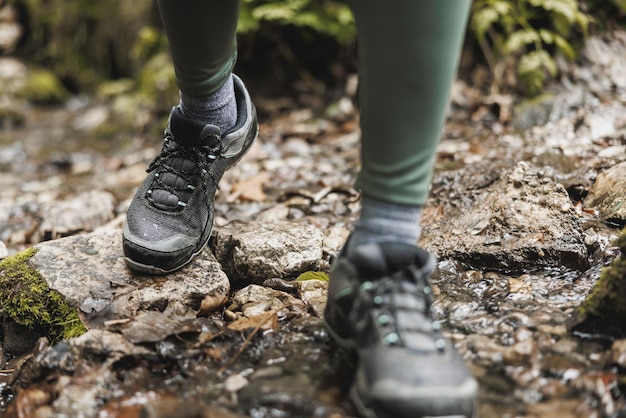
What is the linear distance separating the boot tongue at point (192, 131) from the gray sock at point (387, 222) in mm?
835

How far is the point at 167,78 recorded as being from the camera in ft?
18.8

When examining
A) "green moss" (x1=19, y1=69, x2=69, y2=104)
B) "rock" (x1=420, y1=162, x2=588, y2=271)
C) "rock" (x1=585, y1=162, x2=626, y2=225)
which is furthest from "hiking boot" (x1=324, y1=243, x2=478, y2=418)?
"green moss" (x1=19, y1=69, x2=69, y2=104)

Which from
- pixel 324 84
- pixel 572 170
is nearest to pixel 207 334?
pixel 572 170

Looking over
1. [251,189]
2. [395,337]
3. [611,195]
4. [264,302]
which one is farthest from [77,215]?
[611,195]

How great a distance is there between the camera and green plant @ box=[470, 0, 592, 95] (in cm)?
431

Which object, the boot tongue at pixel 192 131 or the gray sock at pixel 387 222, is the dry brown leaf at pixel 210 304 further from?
the gray sock at pixel 387 222

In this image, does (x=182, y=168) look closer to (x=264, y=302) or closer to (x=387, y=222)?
(x=264, y=302)

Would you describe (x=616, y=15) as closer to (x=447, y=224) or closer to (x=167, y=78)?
(x=447, y=224)

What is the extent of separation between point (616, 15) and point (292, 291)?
4.26 m

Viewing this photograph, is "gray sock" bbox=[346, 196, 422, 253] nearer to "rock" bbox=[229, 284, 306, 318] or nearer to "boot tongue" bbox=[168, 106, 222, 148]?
"rock" bbox=[229, 284, 306, 318]

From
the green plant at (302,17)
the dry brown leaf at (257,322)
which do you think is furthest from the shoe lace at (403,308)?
the green plant at (302,17)

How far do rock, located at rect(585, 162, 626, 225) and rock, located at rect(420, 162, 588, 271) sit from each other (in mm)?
192

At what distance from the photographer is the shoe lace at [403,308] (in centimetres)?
126

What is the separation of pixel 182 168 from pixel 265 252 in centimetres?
45
